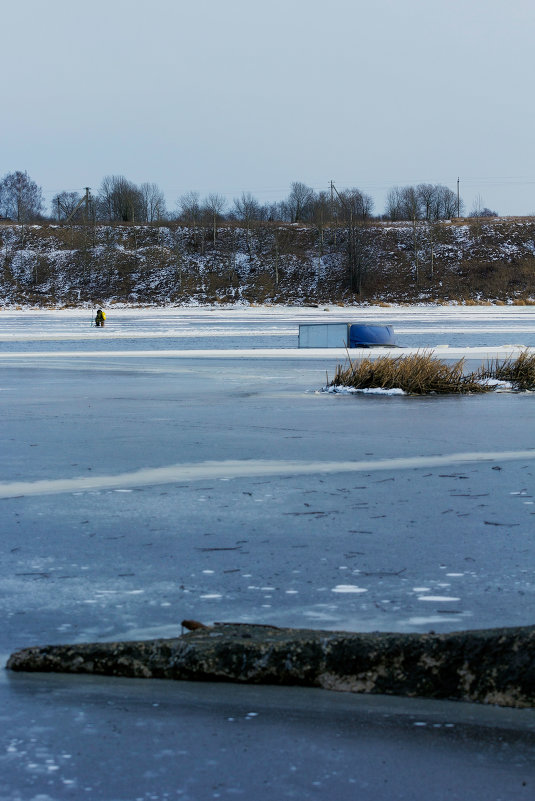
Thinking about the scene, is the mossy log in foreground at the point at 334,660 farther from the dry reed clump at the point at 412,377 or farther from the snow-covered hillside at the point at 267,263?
the snow-covered hillside at the point at 267,263

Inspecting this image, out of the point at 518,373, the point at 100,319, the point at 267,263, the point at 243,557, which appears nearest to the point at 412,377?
the point at 518,373

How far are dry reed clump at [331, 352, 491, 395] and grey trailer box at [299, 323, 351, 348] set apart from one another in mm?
16092

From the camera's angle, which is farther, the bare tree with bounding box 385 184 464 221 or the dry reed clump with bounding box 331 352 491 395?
the bare tree with bounding box 385 184 464 221

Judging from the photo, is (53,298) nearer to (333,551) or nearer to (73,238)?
(73,238)

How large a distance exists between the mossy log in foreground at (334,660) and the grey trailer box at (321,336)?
30.1m

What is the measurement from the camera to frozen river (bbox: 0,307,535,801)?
3.29 meters

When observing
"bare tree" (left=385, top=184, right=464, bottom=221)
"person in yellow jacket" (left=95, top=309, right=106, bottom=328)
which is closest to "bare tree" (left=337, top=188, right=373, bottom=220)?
"bare tree" (left=385, top=184, right=464, bottom=221)

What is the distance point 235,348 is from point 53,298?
70139 mm

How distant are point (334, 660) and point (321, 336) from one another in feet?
101

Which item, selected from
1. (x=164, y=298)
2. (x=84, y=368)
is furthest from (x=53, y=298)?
(x=84, y=368)

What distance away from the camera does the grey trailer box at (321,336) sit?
34.2m

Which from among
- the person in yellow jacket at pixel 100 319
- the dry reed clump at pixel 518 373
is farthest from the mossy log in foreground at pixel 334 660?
the person in yellow jacket at pixel 100 319

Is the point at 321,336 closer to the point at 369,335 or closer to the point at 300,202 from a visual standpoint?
the point at 369,335

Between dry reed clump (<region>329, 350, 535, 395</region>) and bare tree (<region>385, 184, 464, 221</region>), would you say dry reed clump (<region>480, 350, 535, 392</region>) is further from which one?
bare tree (<region>385, 184, 464, 221</region>)
